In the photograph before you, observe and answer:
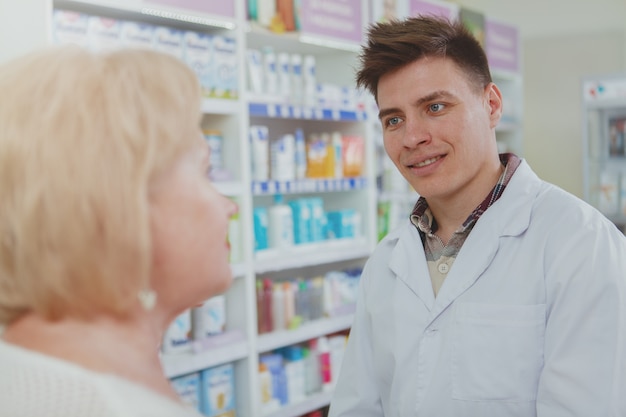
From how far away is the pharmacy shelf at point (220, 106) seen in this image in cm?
324

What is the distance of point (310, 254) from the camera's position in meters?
3.91

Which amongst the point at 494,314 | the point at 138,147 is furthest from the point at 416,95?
the point at 138,147

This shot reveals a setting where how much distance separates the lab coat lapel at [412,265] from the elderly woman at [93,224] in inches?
40.3

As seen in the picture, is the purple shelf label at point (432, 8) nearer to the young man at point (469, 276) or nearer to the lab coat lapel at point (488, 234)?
the young man at point (469, 276)

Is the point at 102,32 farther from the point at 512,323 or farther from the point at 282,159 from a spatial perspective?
the point at 512,323

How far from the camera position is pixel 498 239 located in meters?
1.73

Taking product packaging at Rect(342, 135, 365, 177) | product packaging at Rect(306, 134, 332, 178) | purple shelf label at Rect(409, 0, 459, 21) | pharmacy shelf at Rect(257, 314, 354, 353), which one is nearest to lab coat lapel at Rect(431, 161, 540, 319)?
pharmacy shelf at Rect(257, 314, 354, 353)

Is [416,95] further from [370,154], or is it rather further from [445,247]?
[370,154]

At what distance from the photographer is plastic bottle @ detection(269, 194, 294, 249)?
374 cm

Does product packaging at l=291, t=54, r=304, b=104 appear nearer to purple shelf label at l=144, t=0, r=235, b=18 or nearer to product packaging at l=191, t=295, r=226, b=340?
purple shelf label at l=144, t=0, r=235, b=18

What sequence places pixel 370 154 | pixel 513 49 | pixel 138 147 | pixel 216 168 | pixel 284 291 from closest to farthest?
pixel 138 147
pixel 216 168
pixel 284 291
pixel 370 154
pixel 513 49

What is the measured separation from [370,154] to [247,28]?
1266 millimetres

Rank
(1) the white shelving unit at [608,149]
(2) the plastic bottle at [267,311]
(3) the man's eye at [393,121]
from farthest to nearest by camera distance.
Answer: (1) the white shelving unit at [608,149], (2) the plastic bottle at [267,311], (3) the man's eye at [393,121]

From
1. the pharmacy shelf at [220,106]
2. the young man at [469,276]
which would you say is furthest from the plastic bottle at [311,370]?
the young man at [469,276]
